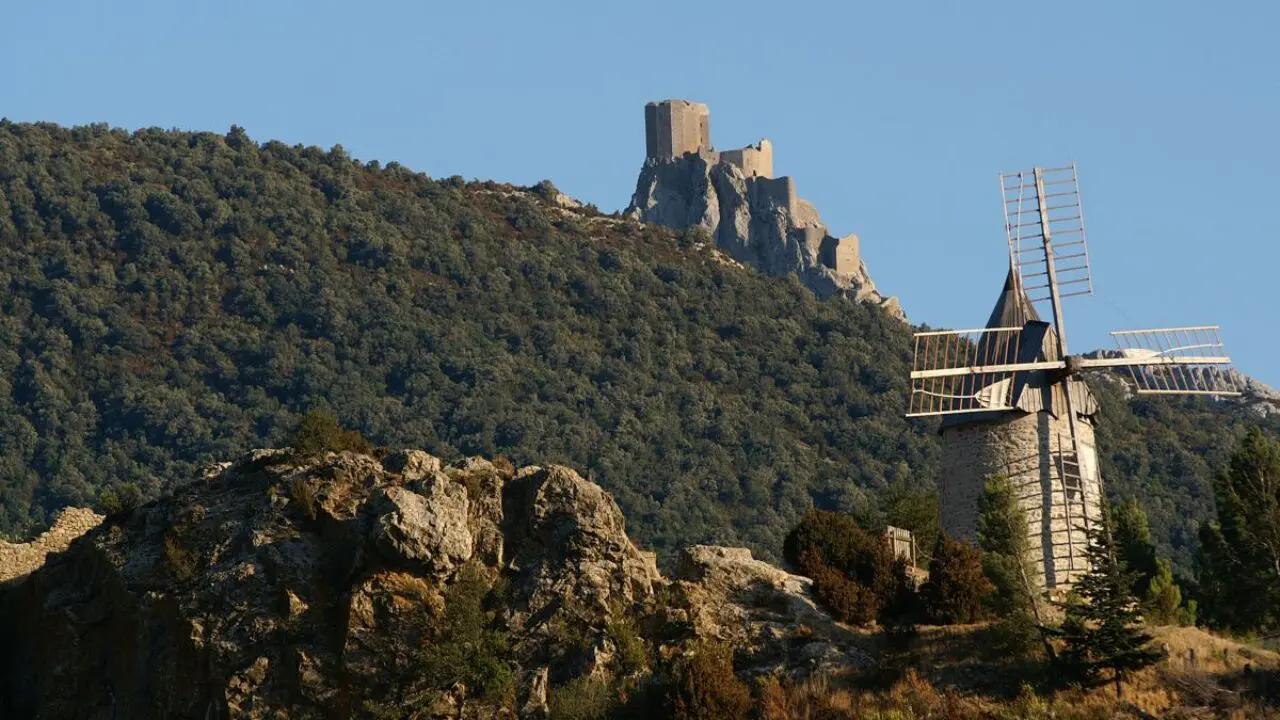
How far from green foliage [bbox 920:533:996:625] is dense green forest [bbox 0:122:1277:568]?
34442 mm

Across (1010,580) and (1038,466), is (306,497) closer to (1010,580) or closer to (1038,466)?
(1010,580)

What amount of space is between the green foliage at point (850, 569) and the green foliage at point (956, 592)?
0.68 metres

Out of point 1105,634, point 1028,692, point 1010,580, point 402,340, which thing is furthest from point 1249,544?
point 402,340

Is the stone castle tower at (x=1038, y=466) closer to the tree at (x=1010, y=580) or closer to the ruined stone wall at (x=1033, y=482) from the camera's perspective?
the ruined stone wall at (x=1033, y=482)

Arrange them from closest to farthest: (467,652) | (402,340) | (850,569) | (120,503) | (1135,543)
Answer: (467,652), (850,569), (120,503), (1135,543), (402,340)

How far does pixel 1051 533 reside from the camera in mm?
53250

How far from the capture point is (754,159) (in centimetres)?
18388

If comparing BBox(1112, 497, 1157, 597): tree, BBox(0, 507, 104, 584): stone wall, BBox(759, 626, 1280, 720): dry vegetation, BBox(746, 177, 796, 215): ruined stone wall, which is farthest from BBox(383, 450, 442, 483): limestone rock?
BBox(746, 177, 796, 215): ruined stone wall

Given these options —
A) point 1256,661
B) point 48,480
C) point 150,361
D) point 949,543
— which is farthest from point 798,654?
point 150,361

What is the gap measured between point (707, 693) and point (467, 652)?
472 centimetres

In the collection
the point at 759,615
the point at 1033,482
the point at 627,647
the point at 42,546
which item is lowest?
the point at 627,647

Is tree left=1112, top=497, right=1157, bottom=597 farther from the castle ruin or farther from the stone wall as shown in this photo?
the castle ruin

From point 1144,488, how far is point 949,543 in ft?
143

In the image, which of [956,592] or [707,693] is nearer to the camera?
[707,693]
